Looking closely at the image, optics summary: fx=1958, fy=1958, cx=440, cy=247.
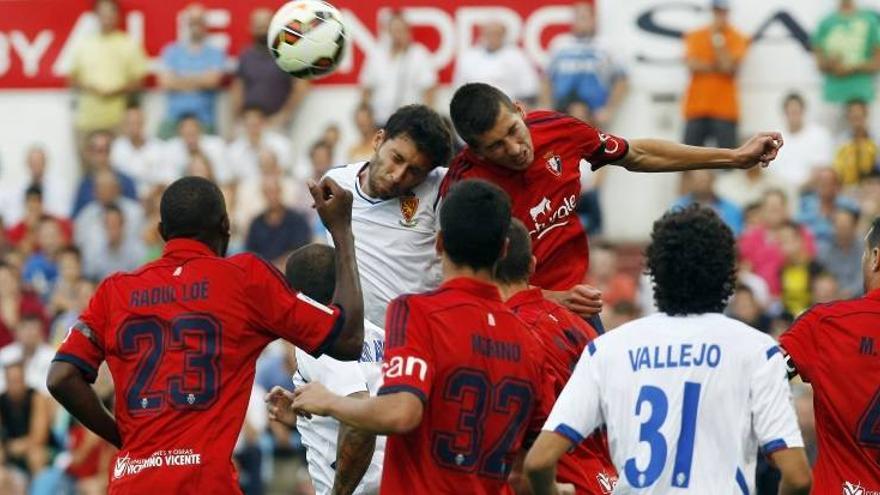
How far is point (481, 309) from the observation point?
7910 millimetres

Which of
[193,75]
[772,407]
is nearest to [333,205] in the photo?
[772,407]

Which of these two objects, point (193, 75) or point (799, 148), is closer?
point (799, 148)

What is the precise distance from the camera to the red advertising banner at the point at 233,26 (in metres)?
22.3

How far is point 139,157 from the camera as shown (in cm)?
2170

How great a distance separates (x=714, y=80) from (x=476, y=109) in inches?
466

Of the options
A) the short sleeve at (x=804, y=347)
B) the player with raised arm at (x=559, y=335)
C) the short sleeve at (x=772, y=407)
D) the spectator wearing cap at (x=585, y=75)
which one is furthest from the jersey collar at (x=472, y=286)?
the spectator wearing cap at (x=585, y=75)

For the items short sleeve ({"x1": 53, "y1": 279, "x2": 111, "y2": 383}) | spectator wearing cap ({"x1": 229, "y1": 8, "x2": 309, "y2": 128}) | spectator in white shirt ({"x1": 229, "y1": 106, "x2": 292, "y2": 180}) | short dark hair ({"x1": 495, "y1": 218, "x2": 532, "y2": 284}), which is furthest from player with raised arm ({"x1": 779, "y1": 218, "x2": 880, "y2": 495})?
spectator wearing cap ({"x1": 229, "y1": 8, "x2": 309, "y2": 128})

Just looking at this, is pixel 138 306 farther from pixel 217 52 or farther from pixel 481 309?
pixel 217 52

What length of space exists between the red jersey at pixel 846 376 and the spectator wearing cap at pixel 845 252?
30.4 feet

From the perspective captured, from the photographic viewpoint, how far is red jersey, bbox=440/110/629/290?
384 inches

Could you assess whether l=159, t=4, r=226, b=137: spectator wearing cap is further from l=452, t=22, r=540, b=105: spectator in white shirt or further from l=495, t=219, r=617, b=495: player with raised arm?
l=495, t=219, r=617, b=495: player with raised arm

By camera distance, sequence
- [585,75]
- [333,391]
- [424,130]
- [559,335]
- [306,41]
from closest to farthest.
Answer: [559,335] → [333,391] → [424,130] → [306,41] → [585,75]

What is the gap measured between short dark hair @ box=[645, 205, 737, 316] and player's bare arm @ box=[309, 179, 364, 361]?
163 cm

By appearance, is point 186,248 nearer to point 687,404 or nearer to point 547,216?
point 547,216
